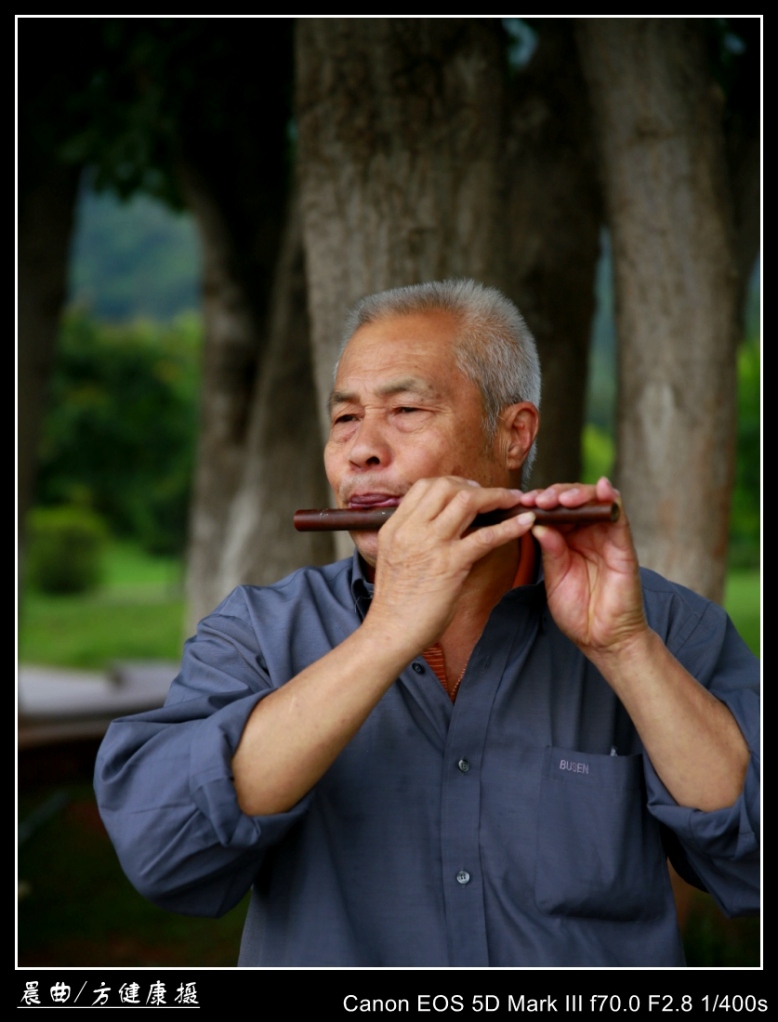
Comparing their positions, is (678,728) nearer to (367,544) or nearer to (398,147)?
(367,544)

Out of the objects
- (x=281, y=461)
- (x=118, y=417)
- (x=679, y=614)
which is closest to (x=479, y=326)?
(x=679, y=614)

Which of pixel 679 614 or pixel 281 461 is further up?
pixel 281 461

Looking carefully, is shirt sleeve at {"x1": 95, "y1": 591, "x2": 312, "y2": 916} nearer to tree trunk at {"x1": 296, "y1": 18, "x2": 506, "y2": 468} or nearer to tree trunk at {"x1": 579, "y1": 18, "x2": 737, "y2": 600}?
tree trunk at {"x1": 296, "y1": 18, "x2": 506, "y2": 468}

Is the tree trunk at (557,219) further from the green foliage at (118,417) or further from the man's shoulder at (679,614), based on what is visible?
the green foliage at (118,417)

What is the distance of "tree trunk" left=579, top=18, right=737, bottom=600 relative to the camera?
12.0ft

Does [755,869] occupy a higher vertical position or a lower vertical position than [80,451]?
lower

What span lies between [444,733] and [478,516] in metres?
0.46

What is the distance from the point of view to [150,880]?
1.96 meters

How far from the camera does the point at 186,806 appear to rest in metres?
1.92

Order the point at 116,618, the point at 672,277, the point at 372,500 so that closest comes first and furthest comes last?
the point at 372,500
the point at 672,277
the point at 116,618

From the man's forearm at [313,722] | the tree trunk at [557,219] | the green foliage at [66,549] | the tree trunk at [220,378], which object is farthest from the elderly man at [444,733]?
the green foliage at [66,549]
